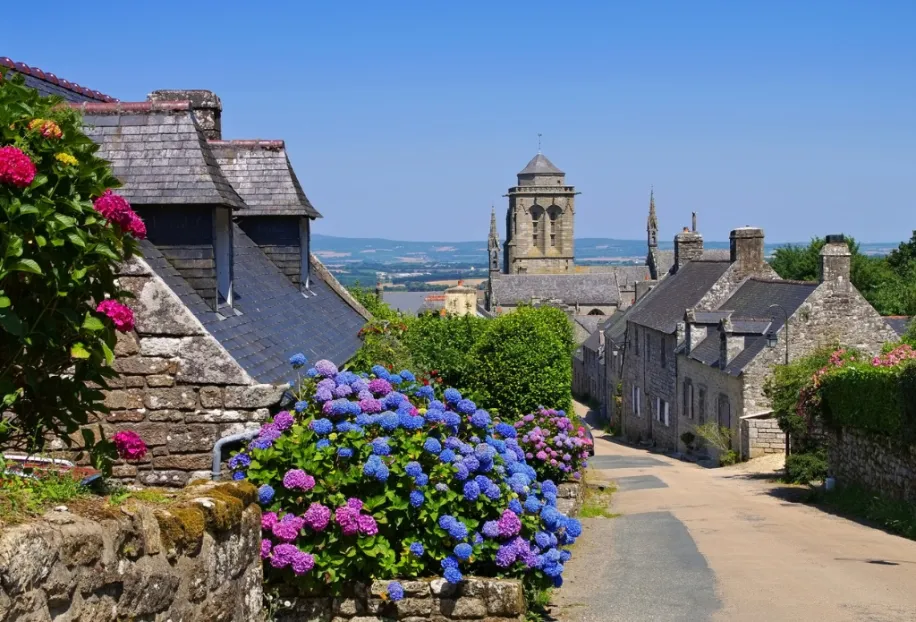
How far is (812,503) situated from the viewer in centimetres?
2053

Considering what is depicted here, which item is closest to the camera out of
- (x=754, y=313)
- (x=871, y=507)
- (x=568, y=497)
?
(x=568, y=497)

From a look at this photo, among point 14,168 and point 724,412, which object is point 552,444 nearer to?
point 14,168

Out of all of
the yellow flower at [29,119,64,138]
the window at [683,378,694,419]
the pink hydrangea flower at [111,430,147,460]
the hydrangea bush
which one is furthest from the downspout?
the window at [683,378,694,419]

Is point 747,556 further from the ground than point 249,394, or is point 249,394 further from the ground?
point 249,394

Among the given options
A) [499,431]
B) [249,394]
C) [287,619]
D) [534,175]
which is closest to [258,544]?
[287,619]

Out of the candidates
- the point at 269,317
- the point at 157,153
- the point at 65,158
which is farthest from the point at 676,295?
the point at 65,158

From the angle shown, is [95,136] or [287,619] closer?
[287,619]

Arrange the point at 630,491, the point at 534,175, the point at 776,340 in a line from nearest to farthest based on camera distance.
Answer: the point at 630,491, the point at 776,340, the point at 534,175

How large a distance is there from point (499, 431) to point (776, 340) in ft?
70.9

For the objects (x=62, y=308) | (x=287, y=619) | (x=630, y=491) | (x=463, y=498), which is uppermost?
(x=62, y=308)

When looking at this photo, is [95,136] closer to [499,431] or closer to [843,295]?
[499,431]

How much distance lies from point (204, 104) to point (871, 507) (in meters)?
12.2

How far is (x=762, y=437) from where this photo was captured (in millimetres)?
29719

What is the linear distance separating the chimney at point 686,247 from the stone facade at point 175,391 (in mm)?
38933
